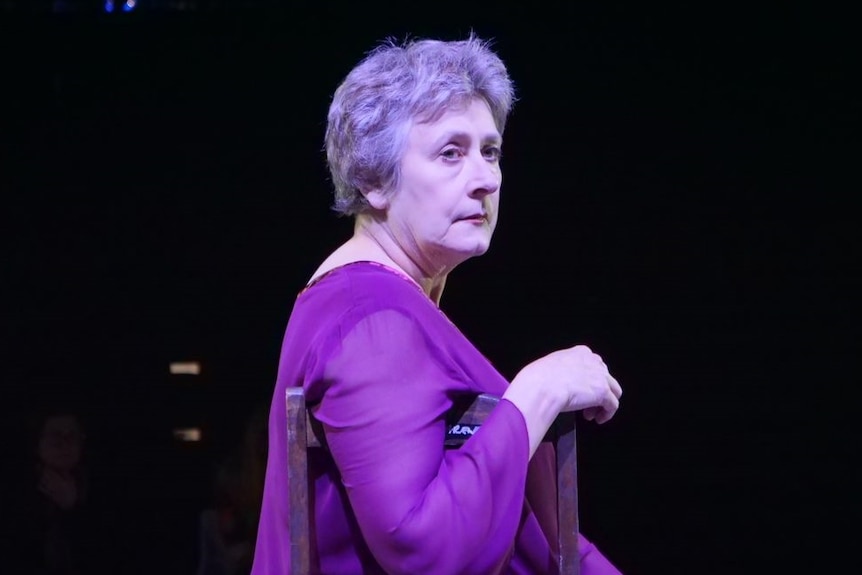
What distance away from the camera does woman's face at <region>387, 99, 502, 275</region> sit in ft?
4.15

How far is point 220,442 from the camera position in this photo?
343 centimetres

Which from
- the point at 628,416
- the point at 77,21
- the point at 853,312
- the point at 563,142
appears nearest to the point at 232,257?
the point at 77,21

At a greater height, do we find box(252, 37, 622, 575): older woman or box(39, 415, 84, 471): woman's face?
box(252, 37, 622, 575): older woman

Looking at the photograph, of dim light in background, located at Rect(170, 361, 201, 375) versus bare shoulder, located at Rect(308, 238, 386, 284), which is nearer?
bare shoulder, located at Rect(308, 238, 386, 284)

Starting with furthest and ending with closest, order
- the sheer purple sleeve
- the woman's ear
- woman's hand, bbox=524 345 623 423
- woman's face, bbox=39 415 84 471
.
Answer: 1. woman's face, bbox=39 415 84 471
2. the woman's ear
3. woman's hand, bbox=524 345 623 423
4. the sheer purple sleeve

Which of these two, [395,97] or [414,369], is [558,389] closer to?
[414,369]

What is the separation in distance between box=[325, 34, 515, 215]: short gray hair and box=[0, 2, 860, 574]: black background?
1869 millimetres

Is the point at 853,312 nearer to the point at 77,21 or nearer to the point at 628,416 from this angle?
the point at 628,416

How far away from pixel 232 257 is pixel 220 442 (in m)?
0.53

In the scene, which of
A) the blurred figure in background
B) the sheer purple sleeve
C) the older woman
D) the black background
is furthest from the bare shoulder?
the blurred figure in background

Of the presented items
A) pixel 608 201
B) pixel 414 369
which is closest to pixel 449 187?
pixel 414 369

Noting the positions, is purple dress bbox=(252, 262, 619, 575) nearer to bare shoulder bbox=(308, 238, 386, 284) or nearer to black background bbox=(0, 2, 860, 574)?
bare shoulder bbox=(308, 238, 386, 284)

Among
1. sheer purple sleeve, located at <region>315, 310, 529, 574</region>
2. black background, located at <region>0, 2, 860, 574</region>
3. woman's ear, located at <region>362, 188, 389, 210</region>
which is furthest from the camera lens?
black background, located at <region>0, 2, 860, 574</region>

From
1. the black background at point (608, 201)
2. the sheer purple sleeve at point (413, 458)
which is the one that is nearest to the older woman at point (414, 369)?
the sheer purple sleeve at point (413, 458)
